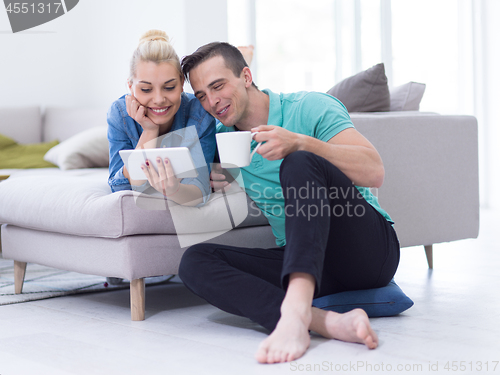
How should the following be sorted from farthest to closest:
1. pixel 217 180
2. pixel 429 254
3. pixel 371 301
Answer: pixel 429 254 < pixel 217 180 < pixel 371 301

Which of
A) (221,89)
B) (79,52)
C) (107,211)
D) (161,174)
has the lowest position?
(107,211)

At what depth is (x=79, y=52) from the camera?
13.8ft

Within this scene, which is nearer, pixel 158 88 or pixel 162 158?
pixel 162 158

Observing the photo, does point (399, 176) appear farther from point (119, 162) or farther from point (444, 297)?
point (119, 162)

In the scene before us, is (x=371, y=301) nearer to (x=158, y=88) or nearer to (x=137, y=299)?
(x=137, y=299)

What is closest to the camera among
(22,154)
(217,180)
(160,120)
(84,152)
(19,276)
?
(160,120)

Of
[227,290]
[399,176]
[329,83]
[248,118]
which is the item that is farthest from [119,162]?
[329,83]

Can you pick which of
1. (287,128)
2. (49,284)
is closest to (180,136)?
(287,128)

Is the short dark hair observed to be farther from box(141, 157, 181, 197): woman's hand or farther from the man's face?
box(141, 157, 181, 197): woman's hand

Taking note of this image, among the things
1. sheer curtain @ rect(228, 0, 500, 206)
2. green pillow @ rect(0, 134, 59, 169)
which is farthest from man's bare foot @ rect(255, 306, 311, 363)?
sheer curtain @ rect(228, 0, 500, 206)

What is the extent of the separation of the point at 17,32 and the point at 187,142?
279cm

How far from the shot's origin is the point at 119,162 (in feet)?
5.86

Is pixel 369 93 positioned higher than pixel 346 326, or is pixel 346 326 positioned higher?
pixel 369 93

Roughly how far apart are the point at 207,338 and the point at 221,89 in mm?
671
